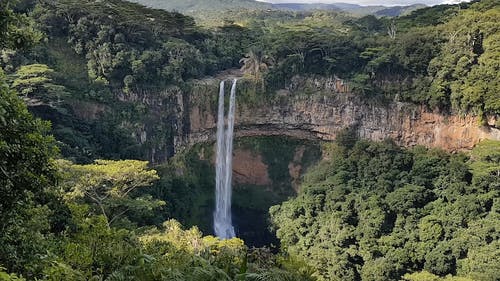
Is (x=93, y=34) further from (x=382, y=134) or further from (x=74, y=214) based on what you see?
(x=74, y=214)

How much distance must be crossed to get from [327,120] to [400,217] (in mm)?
9633

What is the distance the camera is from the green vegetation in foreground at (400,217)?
20.8 meters

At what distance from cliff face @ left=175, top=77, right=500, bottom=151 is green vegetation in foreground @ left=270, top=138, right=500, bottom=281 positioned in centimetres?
109

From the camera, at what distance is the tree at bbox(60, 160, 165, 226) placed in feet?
54.3

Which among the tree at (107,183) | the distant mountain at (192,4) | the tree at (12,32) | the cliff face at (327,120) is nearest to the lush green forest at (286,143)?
the tree at (107,183)

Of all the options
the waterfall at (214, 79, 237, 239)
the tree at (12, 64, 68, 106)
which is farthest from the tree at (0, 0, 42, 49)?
the waterfall at (214, 79, 237, 239)

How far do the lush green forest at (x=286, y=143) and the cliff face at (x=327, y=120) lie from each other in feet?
2.01

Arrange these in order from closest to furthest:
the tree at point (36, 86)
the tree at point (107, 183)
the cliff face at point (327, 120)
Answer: the tree at point (107, 183), the tree at point (36, 86), the cliff face at point (327, 120)

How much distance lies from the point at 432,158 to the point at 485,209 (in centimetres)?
456

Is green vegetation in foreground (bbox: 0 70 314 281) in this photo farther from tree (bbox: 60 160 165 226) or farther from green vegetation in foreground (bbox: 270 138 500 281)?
green vegetation in foreground (bbox: 270 138 500 281)

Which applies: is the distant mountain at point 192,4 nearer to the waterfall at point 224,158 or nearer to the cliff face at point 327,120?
the cliff face at point 327,120

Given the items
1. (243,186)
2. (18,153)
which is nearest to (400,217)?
(243,186)

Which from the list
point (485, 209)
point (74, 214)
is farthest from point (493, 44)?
point (74, 214)

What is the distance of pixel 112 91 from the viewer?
2769 centimetres
